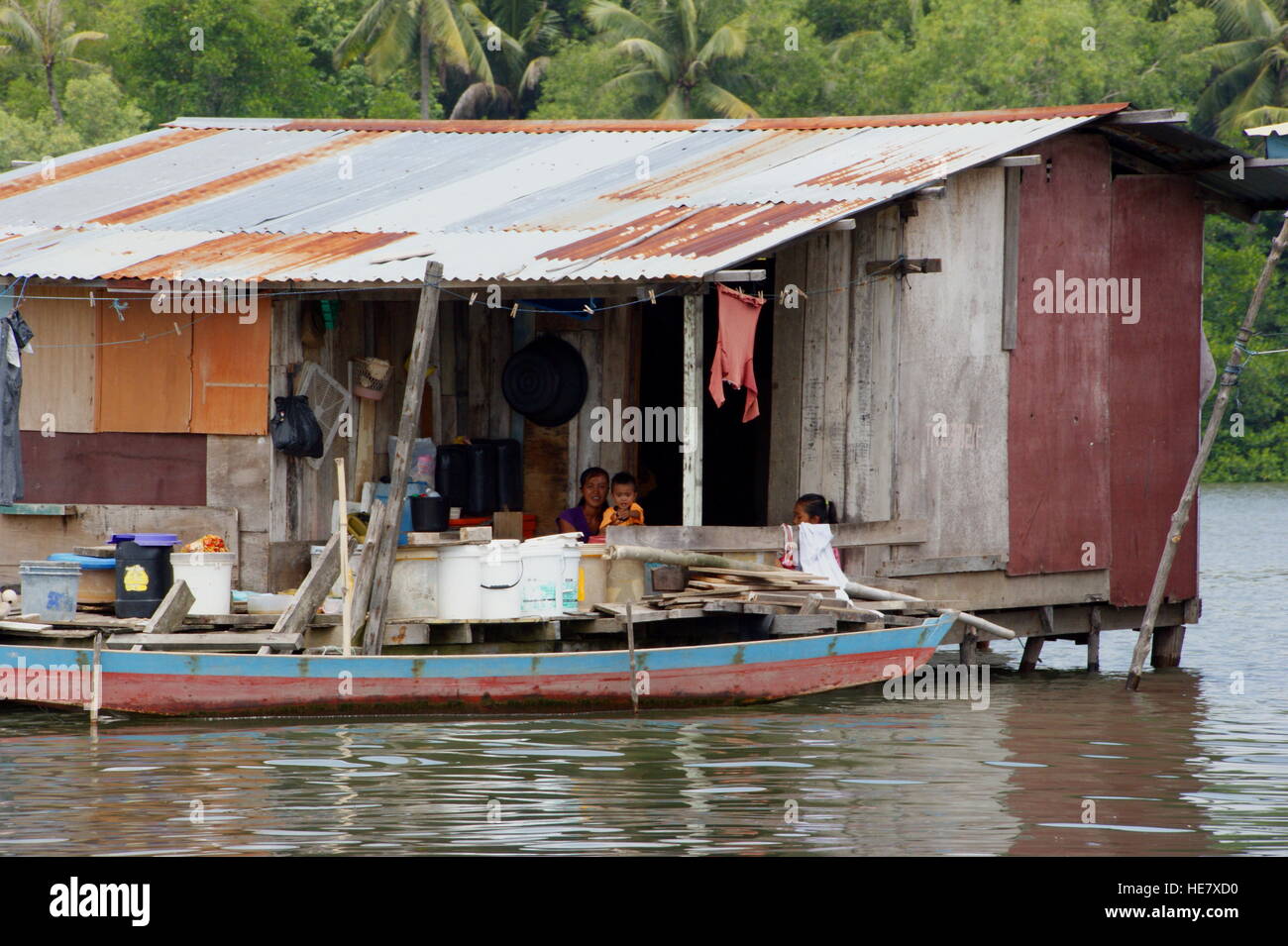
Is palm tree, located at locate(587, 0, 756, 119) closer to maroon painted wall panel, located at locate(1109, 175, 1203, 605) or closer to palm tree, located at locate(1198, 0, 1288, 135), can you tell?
palm tree, located at locate(1198, 0, 1288, 135)

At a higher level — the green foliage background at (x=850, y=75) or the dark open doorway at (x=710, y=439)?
the green foliage background at (x=850, y=75)

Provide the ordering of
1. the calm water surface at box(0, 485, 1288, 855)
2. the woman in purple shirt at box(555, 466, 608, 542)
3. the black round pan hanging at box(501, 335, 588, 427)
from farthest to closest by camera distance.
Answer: the black round pan hanging at box(501, 335, 588, 427) < the woman in purple shirt at box(555, 466, 608, 542) < the calm water surface at box(0, 485, 1288, 855)

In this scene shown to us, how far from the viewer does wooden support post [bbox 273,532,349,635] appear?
46.8 feet

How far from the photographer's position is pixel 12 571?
16.2m

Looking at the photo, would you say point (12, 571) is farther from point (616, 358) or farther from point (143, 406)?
point (616, 358)

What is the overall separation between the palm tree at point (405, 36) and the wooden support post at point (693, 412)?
1283 inches

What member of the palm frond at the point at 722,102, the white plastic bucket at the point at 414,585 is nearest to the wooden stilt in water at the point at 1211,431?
the white plastic bucket at the point at 414,585

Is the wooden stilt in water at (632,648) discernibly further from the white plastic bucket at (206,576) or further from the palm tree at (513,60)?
the palm tree at (513,60)

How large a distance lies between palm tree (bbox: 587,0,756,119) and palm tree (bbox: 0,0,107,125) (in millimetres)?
12150

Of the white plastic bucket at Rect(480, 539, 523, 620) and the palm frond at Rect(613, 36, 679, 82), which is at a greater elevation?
the palm frond at Rect(613, 36, 679, 82)

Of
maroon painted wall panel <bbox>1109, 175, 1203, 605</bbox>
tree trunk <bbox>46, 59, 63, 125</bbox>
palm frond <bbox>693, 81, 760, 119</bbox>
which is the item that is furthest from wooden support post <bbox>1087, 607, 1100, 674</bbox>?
tree trunk <bbox>46, 59, 63, 125</bbox>

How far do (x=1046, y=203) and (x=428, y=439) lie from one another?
5.66 meters

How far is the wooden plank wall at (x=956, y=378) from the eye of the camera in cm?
1667
